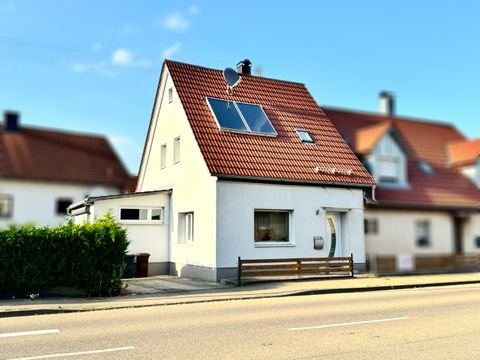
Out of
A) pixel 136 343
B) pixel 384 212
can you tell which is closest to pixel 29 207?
pixel 384 212

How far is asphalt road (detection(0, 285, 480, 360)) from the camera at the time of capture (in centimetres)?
683

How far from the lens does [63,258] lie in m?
13.0

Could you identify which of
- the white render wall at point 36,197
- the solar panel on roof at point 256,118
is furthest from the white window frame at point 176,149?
the white render wall at point 36,197

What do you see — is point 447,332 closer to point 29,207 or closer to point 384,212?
point 384,212

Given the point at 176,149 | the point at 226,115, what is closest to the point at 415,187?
the point at 226,115

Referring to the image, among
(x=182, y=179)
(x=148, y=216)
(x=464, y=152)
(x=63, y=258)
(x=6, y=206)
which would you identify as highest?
(x=464, y=152)

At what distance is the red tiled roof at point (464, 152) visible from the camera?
76.1 ft

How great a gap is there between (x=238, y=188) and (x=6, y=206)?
68.8 ft

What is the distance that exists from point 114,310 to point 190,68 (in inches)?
491

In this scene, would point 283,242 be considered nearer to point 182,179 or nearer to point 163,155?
point 182,179

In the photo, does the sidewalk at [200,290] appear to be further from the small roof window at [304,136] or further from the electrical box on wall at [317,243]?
the small roof window at [304,136]

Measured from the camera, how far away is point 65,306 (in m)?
11.5

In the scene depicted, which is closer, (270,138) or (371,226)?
(270,138)

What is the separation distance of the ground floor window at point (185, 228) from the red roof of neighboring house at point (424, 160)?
A: 7392mm
